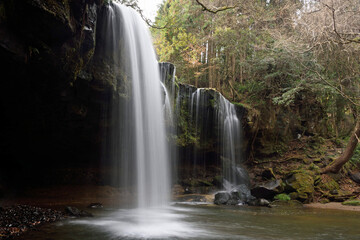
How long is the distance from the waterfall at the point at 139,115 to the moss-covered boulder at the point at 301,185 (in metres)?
6.38

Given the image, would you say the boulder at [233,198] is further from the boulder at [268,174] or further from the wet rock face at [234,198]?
the boulder at [268,174]

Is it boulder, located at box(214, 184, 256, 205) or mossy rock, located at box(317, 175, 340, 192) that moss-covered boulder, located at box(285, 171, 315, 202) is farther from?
boulder, located at box(214, 184, 256, 205)

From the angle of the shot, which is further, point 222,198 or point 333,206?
point 222,198

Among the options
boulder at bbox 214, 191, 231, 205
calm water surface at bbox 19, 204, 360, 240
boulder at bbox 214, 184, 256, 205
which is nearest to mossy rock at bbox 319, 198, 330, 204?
boulder at bbox 214, 184, 256, 205

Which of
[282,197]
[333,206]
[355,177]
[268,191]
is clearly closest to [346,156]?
[355,177]

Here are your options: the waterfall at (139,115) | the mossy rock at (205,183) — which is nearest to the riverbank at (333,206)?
the mossy rock at (205,183)

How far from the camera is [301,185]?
42.0ft

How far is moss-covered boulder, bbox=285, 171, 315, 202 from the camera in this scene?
1238cm

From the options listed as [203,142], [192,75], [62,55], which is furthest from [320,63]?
[62,55]

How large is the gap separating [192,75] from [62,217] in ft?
57.0

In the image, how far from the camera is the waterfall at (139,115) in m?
9.91

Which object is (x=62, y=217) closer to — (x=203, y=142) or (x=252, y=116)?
(x=203, y=142)

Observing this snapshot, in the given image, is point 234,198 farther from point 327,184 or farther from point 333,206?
point 327,184

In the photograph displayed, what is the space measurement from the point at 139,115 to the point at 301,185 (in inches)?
355
